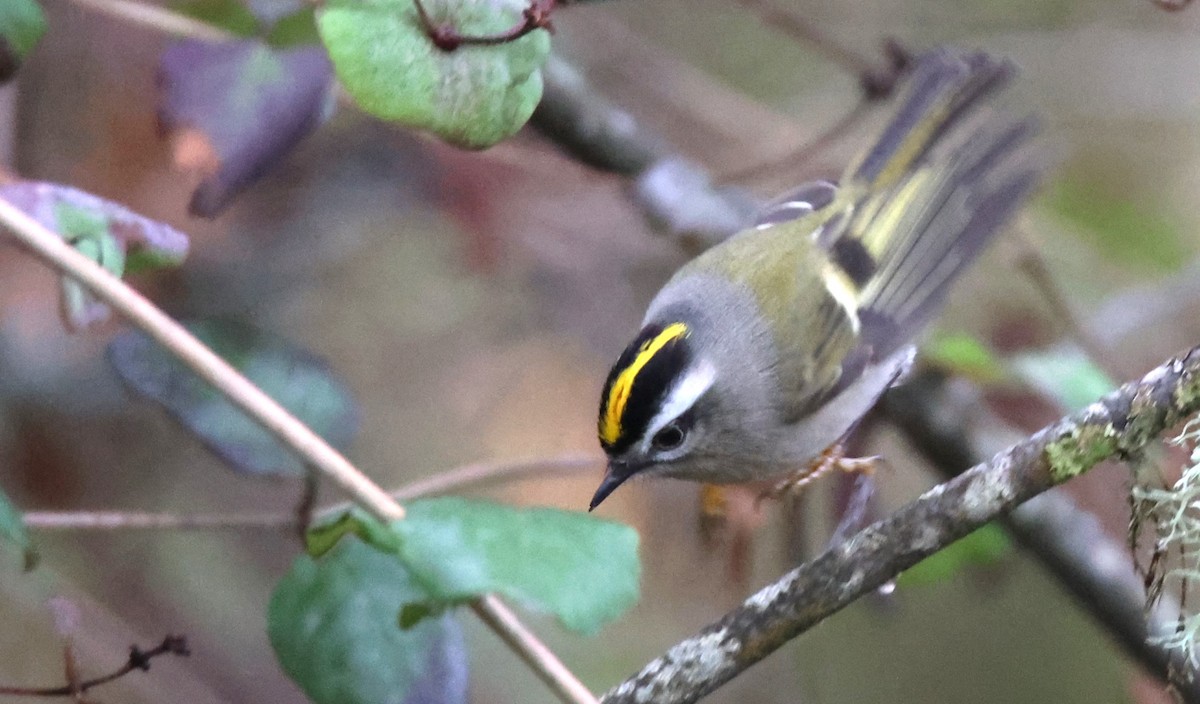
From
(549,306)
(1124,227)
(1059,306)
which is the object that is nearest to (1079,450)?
(1059,306)

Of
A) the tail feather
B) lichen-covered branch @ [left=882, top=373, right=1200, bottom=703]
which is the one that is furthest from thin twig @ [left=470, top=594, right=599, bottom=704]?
the tail feather

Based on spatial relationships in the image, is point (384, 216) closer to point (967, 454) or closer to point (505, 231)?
point (505, 231)

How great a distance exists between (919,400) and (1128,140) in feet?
2.90

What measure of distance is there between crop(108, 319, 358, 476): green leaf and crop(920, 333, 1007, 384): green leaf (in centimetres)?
66

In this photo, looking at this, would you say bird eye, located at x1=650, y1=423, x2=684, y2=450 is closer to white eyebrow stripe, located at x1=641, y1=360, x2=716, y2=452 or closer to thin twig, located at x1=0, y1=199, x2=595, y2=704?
white eyebrow stripe, located at x1=641, y1=360, x2=716, y2=452

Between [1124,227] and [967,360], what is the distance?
696 mm

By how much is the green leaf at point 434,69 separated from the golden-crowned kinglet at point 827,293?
37 centimetres

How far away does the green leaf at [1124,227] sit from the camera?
5.53ft

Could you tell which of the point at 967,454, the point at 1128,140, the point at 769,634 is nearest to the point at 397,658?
the point at 769,634

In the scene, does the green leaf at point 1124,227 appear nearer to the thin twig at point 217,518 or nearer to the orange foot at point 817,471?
the orange foot at point 817,471

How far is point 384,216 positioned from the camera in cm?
153

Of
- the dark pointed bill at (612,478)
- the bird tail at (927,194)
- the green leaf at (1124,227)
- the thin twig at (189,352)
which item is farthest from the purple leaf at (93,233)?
the green leaf at (1124,227)

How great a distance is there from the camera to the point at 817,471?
1049 mm

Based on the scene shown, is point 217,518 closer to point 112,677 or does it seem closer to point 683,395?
point 112,677
